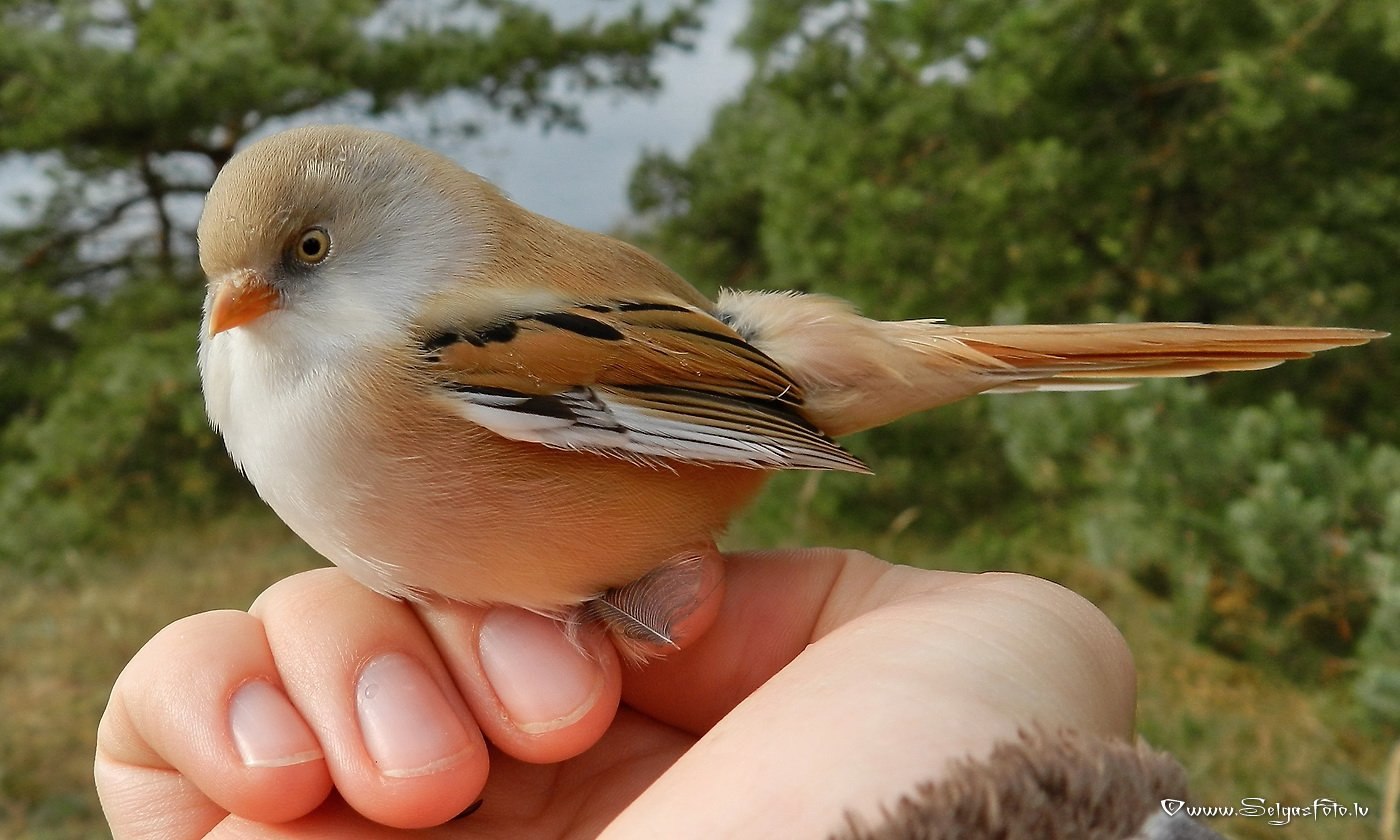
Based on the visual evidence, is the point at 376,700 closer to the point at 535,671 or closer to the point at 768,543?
the point at 535,671

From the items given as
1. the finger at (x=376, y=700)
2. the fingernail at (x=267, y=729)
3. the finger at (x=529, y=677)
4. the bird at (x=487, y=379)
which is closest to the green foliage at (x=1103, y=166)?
the bird at (x=487, y=379)

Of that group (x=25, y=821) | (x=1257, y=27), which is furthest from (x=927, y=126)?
(x=25, y=821)

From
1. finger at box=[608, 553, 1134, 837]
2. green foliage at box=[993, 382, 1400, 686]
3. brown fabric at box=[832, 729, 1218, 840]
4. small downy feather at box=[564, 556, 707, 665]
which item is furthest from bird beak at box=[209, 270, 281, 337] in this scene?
green foliage at box=[993, 382, 1400, 686]

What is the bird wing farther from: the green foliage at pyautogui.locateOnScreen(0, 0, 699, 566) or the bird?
the green foliage at pyautogui.locateOnScreen(0, 0, 699, 566)

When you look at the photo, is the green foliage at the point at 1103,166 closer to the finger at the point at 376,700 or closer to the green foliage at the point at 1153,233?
the green foliage at the point at 1153,233

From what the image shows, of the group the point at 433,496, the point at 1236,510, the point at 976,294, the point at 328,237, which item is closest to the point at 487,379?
the point at 433,496

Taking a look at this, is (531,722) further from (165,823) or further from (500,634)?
(165,823)
